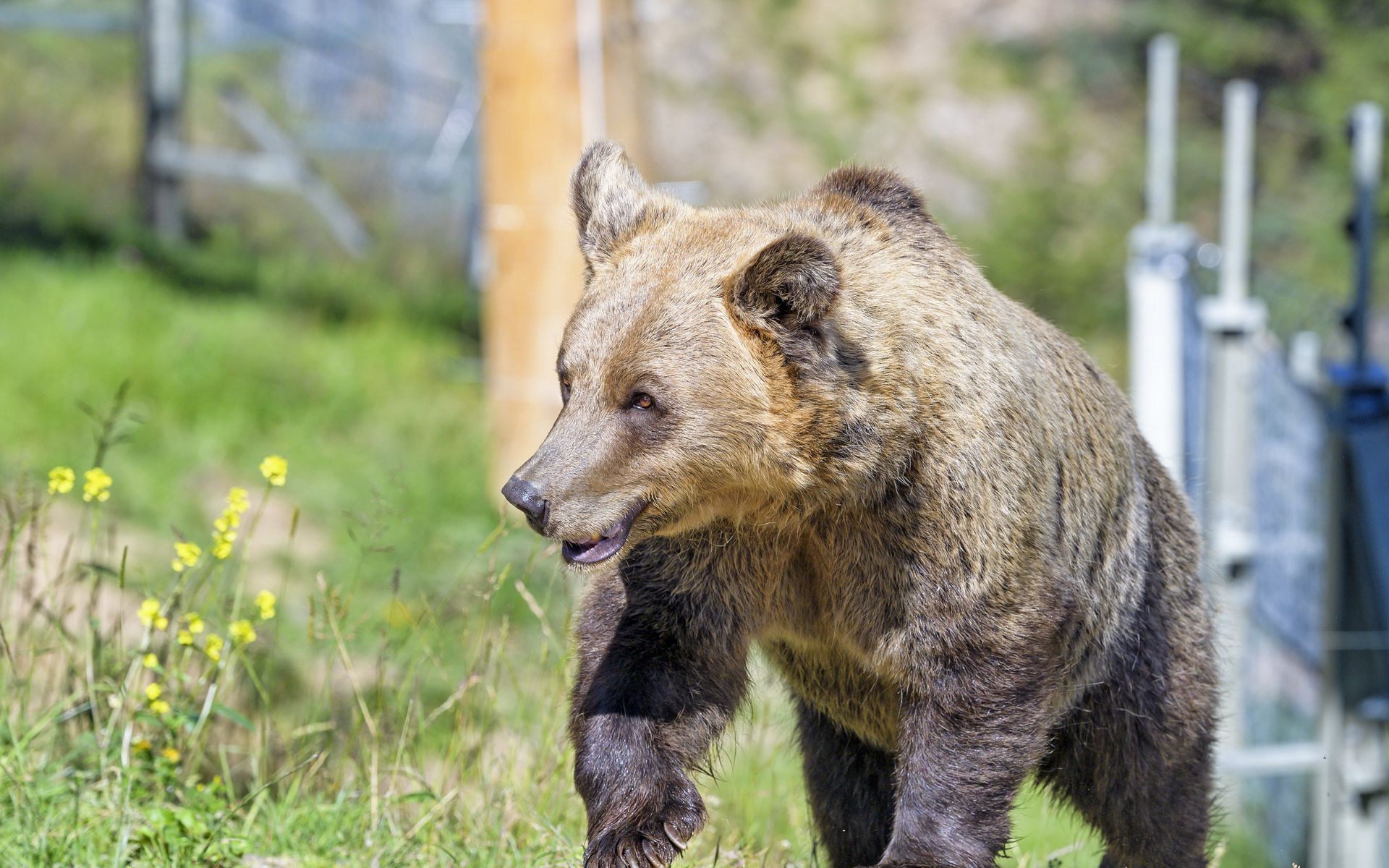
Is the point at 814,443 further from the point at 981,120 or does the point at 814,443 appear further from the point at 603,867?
the point at 981,120

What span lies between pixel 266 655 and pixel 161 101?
7.77m

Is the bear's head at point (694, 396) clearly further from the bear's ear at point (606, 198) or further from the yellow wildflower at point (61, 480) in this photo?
the yellow wildflower at point (61, 480)

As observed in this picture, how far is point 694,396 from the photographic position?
3.14 metres

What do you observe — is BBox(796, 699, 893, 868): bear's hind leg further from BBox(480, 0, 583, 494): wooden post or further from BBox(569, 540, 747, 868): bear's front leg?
BBox(480, 0, 583, 494): wooden post

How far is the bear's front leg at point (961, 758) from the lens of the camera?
319cm

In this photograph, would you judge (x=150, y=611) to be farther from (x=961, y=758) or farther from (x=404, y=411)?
(x=404, y=411)

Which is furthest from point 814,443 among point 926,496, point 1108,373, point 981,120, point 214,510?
point 981,120

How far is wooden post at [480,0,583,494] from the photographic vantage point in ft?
25.7

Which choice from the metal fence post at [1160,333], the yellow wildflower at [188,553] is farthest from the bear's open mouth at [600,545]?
the metal fence post at [1160,333]

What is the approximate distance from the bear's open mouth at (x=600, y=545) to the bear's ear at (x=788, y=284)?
46 centimetres

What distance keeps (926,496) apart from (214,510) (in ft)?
19.7

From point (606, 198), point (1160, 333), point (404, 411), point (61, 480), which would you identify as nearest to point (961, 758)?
point (606, 198)

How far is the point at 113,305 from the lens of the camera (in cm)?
960

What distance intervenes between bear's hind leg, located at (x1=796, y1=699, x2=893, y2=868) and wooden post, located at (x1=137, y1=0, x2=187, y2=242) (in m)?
8.58
